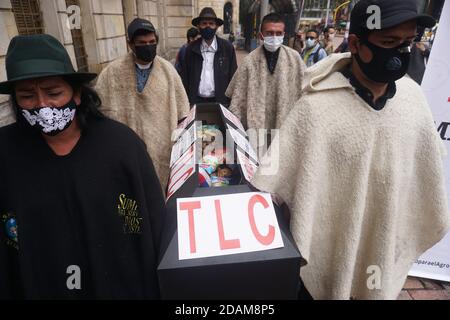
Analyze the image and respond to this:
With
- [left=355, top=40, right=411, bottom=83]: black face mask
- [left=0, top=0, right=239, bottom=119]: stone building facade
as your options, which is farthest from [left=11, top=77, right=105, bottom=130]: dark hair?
[left=0, top=0, right=239, bottom=119]: stone building facade

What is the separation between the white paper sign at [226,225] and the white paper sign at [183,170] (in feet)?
0.93

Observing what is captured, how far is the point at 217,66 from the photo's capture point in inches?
161

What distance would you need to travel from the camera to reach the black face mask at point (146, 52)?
111 inches

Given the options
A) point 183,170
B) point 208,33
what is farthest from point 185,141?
point 208,33

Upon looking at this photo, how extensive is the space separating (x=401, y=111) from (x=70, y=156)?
1.64 meters

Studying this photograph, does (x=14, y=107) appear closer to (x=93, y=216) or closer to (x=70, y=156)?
(x=70, y=156)

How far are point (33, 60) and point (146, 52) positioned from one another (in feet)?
5.56

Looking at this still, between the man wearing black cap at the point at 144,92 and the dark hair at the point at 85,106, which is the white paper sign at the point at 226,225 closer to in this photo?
the dark hair at the point at 85,106

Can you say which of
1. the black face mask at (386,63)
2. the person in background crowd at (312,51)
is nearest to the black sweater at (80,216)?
the black face mask at (386,63)

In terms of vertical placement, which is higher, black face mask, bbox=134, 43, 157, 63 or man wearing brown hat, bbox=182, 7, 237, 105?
black face mask, bbox=134, 43, 157, 63

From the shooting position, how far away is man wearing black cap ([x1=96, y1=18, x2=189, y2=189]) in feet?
9.48

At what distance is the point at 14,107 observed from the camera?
1415 mm

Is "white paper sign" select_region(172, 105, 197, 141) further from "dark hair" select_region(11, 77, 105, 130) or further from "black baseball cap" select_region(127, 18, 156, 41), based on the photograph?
"dark hair" select_region(11, 77, 105, 130)
